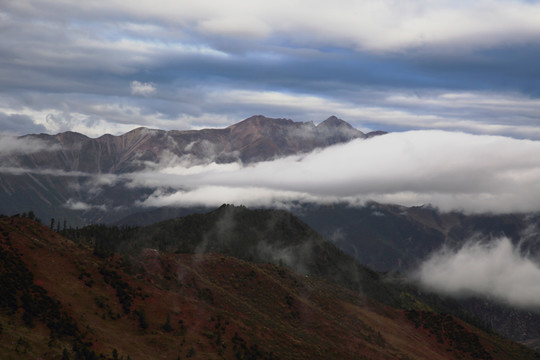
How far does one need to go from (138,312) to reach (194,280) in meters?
61.5

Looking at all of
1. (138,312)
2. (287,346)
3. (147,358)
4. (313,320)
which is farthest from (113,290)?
(313,320)

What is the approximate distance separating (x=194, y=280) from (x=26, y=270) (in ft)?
261

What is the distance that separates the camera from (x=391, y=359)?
19550cm

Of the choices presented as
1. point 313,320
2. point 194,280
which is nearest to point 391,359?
point 313,320

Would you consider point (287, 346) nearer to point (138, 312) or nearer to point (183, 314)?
point (183, 314)

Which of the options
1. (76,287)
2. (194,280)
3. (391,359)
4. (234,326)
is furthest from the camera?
(391,359)

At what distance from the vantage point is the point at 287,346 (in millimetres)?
142125

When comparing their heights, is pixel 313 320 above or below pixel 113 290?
below

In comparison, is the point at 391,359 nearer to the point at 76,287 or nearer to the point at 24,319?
the point at 76,287

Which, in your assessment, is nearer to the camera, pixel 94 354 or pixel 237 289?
pixel 94 354

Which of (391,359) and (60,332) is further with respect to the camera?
(391,359)

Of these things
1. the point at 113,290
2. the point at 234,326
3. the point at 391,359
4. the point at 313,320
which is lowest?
the point at 391,359

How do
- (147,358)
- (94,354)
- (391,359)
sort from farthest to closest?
(391,359)
(147,358)
(94,354)

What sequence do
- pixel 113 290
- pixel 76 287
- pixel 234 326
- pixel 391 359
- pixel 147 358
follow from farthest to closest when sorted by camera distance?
pixel 391 359 → pixel 234 326 → pixel 113 290 → pixel 76 287 → pixel 147 358
